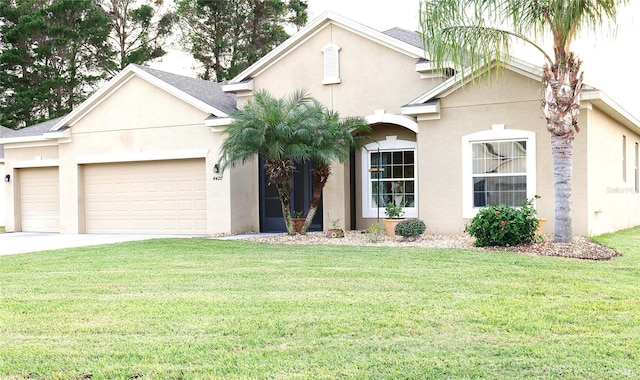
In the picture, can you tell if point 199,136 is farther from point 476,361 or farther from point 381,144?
point 476,361

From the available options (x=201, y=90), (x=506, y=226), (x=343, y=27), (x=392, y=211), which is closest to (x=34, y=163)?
(x=201, y=90)

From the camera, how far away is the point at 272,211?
18.5 meters

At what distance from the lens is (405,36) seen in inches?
715

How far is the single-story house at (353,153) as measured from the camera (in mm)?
14797

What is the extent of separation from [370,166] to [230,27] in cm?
2155

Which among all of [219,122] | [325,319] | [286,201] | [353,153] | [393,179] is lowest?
[325,319]

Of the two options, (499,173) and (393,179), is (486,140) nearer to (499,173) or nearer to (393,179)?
(499,173)

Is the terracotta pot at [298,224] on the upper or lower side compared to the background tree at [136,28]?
lower

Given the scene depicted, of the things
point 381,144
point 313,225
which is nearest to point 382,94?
point 381,144

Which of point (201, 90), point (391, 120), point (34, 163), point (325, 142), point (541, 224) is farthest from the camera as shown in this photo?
point (34, 163)

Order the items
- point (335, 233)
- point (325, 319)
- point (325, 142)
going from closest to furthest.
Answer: point (325, 319), point (325, 142), point (335, 233)

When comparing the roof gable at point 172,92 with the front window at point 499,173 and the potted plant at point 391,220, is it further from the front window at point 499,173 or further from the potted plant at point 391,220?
the front window at point 499,173

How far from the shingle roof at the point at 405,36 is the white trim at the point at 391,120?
1.81m

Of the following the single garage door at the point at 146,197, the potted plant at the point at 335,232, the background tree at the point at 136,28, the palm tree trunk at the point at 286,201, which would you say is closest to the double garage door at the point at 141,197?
the single garage door at the point at 146,197
